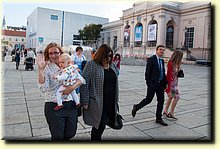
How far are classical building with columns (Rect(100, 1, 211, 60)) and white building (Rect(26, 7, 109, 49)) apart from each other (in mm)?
30153

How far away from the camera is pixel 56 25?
70500 millimetres

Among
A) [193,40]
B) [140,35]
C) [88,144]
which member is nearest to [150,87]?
[88,144]

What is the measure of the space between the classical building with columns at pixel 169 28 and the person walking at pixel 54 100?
122 ft

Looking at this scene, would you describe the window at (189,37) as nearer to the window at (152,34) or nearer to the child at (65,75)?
the window at (152,34)

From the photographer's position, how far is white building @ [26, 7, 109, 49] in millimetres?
67500

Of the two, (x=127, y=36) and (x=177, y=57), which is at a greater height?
(x=127, y=36)

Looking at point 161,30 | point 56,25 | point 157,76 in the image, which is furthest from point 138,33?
point 157,76

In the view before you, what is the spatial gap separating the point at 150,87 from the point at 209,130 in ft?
4.91

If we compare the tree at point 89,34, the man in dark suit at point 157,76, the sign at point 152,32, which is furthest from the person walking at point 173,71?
the tree at point 89,34

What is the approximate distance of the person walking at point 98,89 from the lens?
2.76 meters

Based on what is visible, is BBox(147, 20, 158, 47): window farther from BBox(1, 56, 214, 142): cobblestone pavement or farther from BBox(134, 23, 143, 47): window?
BBox(1, 56, 214, 142): cobblestone pavement

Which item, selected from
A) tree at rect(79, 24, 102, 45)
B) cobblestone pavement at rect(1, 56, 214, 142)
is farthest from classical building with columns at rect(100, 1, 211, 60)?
cobblestone pavement at rect(1, 56, 214, 142)

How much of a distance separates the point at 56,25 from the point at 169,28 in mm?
42937

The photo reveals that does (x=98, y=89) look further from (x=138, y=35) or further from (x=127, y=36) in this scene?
(x=127, y=36)
